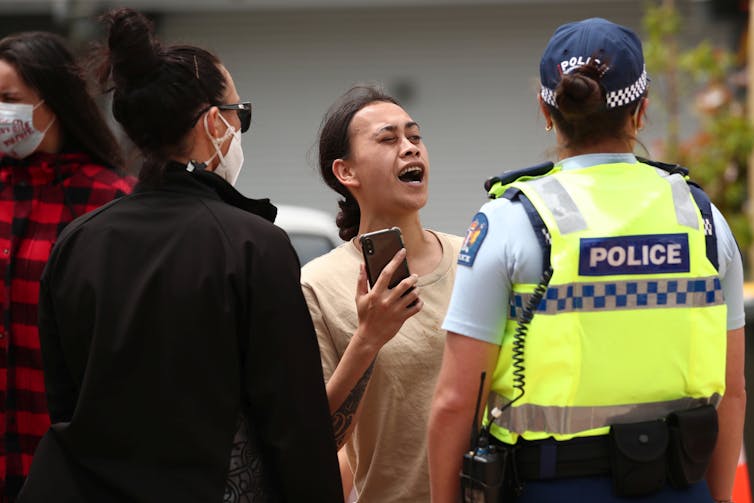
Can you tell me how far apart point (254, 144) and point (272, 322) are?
46.4 feet

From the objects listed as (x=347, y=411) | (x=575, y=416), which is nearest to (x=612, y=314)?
(x=575, y=416)

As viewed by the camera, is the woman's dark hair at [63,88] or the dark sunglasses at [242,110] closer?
the dark sunglasses at [242,110]

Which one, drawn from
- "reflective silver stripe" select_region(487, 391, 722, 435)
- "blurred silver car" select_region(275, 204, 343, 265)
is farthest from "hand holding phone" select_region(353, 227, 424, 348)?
"blurred silver car" select_region(275, 204, 343, 265)

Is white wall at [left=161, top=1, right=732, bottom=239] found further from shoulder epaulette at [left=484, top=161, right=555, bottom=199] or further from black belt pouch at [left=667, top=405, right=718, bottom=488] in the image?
black belt pouch at [left=667, top=405, right=718, bottom=488]

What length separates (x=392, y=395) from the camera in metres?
3.30

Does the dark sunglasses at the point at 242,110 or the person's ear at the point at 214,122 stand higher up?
the dark sunglasses at the point at 242,110

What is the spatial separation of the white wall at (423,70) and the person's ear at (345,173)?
12.6 m

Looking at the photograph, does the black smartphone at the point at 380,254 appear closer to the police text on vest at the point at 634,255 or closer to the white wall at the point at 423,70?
the police text on vest at the point at 634,255

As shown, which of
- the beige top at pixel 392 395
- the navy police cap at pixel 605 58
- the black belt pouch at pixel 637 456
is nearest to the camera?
the black belt pouch at pixel 637 456

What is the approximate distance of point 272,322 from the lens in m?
2.54

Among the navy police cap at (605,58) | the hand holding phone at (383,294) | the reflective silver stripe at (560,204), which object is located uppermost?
the navy police cap at (605,58)

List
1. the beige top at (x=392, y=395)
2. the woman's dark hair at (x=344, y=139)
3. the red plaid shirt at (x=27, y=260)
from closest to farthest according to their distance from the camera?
the beige top at (x=392, y=395)
the red plaid shirt at (x=27, y=260)
the woman's dark hair at (x=344, y=139)

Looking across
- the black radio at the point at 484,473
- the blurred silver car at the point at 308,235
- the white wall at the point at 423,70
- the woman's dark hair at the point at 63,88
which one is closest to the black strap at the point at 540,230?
the black radio at the point at 484,473

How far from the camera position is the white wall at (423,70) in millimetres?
16188
